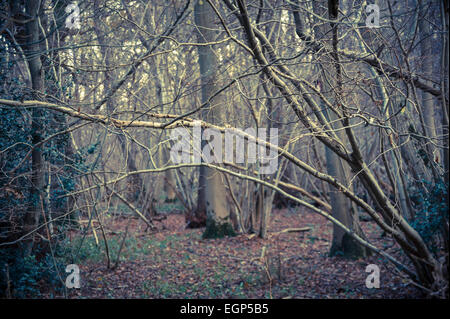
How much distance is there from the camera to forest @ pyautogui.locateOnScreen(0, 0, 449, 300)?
193 inches

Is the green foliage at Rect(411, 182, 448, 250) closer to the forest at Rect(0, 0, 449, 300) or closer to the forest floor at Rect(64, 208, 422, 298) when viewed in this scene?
the forest at Rect(0, 0, 449, 300)

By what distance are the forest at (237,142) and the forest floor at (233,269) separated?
0.14 ft

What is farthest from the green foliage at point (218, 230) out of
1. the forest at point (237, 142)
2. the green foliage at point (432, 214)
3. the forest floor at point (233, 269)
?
the green foliage at point (432, 214)

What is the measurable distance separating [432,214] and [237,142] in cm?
509

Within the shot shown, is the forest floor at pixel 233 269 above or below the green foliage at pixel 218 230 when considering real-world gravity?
below

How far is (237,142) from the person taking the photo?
9562mm

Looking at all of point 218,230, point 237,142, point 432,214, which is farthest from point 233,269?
point 432,214

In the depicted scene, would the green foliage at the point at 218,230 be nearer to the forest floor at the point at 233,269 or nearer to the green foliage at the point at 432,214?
the forest floor at the point at 233,269

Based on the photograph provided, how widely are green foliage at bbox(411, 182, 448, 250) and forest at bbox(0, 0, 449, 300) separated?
2cm

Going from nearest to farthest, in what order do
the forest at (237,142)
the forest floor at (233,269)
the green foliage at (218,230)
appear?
the forest at (237,142) < the forest floor at (233,269) < the green foliage at (218,230)

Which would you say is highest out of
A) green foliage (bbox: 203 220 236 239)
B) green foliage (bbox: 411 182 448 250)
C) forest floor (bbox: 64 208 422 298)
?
green foliage (bbox: 411 182 448 250)

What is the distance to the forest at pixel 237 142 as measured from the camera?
16.1ft

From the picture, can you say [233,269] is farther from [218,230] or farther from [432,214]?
[432,214]

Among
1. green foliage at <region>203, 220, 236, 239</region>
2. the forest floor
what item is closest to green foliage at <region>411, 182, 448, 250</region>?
the forest floor
